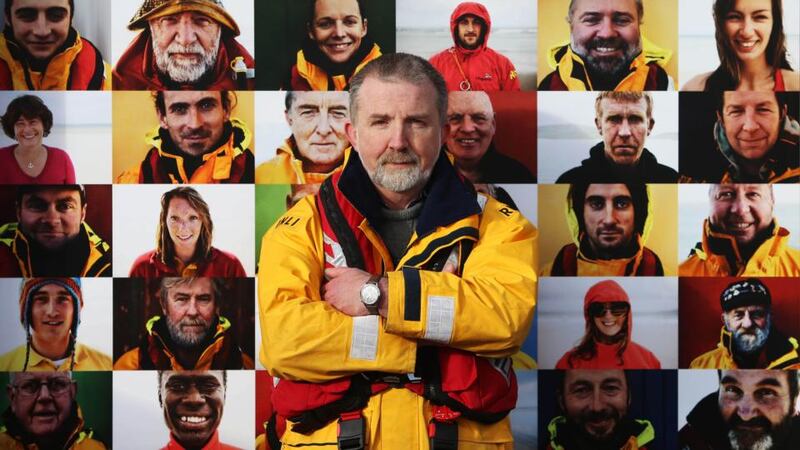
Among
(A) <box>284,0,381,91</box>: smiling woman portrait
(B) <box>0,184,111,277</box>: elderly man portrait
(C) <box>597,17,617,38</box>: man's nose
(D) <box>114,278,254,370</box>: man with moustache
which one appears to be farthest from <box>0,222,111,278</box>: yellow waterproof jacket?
(C) <box>597,17,617,38</box>: man's nose

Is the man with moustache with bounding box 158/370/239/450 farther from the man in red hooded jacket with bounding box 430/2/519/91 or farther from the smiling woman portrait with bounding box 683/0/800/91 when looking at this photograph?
the smiling woman portrait with bounding box 683/0/800/91

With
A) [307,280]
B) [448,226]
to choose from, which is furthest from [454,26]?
[307,280]

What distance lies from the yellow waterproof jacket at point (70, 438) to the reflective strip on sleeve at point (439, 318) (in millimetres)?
1465

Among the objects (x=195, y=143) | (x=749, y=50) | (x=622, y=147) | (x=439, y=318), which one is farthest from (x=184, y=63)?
(x=749, y=50)

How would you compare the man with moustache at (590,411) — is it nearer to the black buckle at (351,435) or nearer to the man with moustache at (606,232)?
the man with moustache at (606,232)

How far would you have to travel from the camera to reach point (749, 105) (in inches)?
135

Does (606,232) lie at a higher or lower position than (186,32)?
lower

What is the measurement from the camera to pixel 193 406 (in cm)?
338

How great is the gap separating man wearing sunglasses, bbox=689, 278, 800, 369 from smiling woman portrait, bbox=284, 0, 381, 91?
1.51 metres

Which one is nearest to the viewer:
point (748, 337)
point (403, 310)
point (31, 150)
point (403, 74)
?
point (403, 310)

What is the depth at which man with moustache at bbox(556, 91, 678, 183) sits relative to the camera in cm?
341

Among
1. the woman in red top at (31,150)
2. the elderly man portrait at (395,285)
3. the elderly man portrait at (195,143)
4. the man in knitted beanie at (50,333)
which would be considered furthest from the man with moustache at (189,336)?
the elderly man portrait at (395,285)

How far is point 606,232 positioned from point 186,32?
1.59 m

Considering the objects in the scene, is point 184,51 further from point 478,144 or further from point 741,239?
point 741,239
